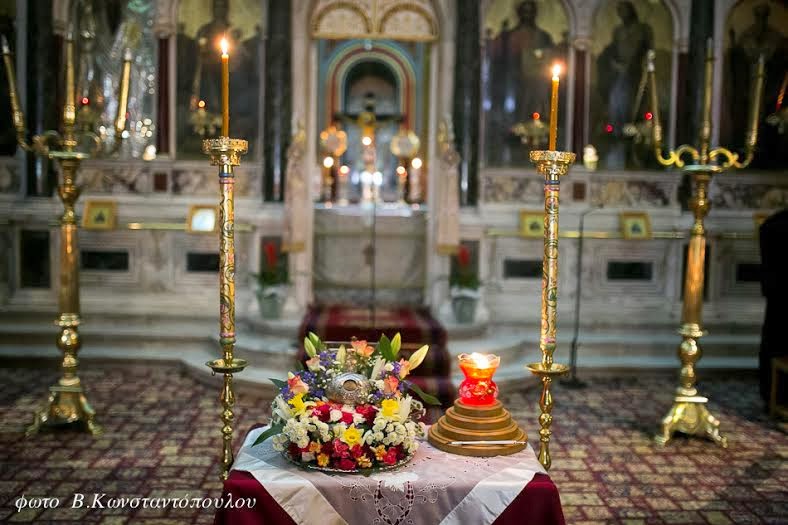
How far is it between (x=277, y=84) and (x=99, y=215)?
8.54 feet

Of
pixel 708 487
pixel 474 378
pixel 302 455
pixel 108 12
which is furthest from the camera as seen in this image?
pixel 108 12

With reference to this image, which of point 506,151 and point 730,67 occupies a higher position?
point 730,67

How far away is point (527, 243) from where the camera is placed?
31.4ft

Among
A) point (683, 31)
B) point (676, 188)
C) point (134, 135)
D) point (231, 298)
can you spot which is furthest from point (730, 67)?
point (231, 298)

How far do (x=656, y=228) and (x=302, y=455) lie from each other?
24.0 ft

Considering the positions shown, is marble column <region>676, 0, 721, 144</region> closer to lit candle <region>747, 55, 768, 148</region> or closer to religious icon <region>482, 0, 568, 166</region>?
religious icon <region>482, 0, 568, 166</region>

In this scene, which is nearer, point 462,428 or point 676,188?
point 462,428

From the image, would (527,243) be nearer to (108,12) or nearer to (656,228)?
(656,228)

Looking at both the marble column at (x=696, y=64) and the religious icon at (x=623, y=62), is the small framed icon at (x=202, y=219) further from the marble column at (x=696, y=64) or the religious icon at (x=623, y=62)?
the marble column at (x=696, y=64)

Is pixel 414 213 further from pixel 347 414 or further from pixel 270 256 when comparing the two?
pixel 347 414

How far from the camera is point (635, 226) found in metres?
9.46

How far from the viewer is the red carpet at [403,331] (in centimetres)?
779

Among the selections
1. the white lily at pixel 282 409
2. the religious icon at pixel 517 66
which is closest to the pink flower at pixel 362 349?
the white lily at pixel 282 409

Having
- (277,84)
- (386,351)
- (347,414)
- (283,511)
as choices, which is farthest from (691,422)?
(277,84)
